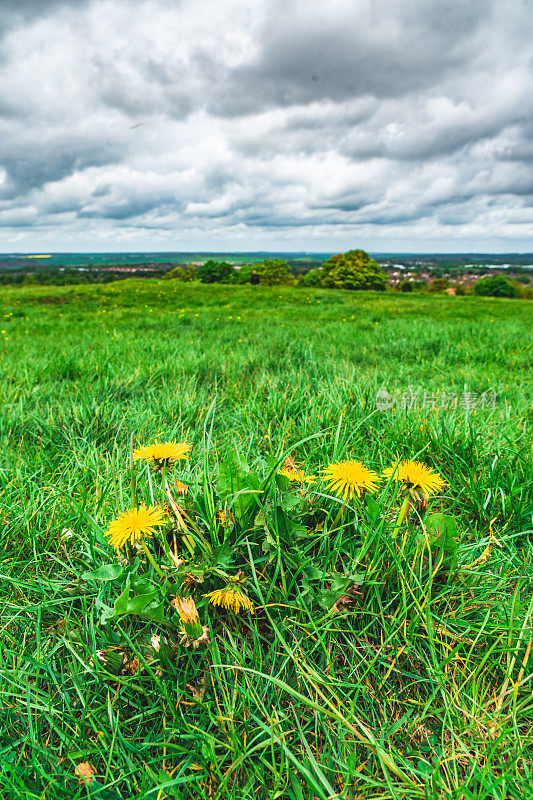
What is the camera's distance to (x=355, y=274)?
147 feet

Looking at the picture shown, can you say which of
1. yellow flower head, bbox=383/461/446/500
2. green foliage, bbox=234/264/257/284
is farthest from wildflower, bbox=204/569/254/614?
green foliage, bbox=234/264/257/284

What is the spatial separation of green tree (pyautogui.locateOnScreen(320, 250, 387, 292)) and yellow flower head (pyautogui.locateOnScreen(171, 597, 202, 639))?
4587 centimetres

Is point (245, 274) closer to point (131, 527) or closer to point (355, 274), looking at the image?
point (355, 274)

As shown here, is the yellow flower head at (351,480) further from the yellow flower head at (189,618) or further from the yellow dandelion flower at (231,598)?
the yellow flower head at (189,618)

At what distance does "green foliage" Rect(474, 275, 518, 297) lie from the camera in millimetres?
55838

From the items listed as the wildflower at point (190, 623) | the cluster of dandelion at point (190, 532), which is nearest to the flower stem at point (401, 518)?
the cluster of dandelion at point (190, 532)

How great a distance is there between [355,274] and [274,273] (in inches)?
673

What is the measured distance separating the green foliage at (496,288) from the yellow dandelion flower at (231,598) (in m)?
66.0

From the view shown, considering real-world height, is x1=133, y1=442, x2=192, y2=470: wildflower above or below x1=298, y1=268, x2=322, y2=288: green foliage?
below

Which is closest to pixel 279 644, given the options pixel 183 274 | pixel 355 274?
pixel 355 274

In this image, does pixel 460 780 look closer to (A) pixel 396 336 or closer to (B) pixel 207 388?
(B) pixel 207 388

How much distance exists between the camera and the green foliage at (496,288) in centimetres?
5584

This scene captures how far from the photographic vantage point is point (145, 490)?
57.0 inches

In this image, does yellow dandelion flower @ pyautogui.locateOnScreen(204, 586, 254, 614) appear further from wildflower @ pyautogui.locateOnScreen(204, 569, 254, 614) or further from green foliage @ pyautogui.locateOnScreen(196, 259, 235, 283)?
green foliage @ pyautogui.locateOnScreen(196, 259, 235, 283)
